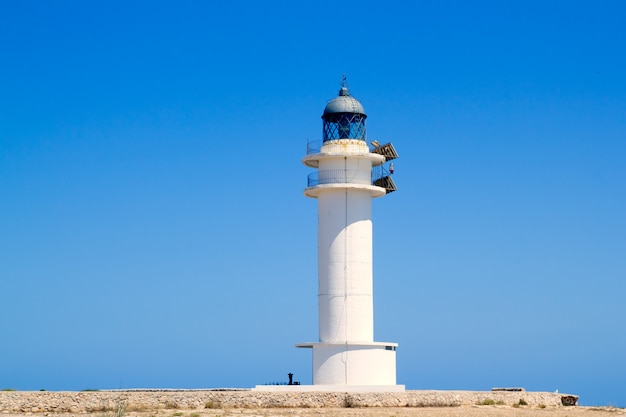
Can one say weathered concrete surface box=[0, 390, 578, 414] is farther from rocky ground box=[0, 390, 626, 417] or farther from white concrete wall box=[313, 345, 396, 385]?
white concrete wall box=[313, 345, 396, 385]

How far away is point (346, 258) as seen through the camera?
3844cm

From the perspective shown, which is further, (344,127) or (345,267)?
(344,127)

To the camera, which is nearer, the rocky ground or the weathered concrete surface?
the rocky ground

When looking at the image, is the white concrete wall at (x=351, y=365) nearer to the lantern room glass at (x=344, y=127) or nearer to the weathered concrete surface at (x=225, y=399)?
the weathered concrete surface at (x=225, y=399)

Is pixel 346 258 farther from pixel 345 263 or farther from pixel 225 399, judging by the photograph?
pixel 225 399

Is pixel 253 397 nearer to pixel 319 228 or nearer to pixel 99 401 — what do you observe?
pixel 99 401

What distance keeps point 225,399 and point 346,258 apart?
7533mm

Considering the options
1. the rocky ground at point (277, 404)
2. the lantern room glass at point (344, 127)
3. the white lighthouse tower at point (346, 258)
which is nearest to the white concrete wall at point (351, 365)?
the white lighthouse tower at point (346, 258)

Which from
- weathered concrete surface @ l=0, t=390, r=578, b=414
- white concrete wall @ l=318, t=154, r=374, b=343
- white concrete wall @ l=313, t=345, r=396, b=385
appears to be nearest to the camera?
weathered concrete surface @ l=0, t=390, r=578, b=414

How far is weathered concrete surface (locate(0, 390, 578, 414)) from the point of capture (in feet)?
106

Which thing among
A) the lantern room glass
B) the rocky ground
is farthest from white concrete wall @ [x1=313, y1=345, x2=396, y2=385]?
the lantern room glass

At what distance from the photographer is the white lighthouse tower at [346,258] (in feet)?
124

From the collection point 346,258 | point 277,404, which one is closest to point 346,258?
point 346,258

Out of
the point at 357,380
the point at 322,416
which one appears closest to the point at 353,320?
the point at 357,380
